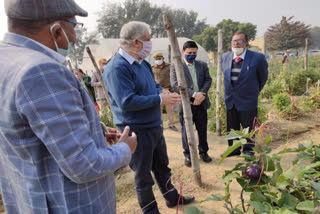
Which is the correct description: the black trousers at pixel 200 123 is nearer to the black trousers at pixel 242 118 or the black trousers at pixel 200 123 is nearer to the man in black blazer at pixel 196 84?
the man in black blazer at pixel 196 84

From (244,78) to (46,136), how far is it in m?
3.06

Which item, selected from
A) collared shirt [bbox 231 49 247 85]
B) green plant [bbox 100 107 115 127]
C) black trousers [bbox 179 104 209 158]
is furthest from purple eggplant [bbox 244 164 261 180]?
green plant [bbox 100 107 115 127]

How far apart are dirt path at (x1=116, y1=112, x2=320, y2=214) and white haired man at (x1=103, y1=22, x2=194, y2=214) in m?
0.67

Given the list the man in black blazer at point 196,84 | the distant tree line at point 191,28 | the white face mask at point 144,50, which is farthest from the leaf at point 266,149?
the distant tree line at point 191,28

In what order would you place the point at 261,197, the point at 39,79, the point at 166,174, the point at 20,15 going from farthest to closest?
1. the point at 166,174
2. the point at 261,197
3. the point at 20,15
4. the point at 39,79

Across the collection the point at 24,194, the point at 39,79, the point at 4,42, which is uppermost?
the point at 4,42

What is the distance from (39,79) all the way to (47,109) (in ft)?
0.36

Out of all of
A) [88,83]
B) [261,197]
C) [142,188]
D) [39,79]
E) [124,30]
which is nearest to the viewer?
[39,79]

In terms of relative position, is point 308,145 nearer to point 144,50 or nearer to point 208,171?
point 144,50

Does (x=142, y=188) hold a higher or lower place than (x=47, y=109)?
lower

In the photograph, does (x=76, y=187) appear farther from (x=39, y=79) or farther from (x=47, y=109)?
(x=39, y=79)

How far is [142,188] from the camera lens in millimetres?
2109

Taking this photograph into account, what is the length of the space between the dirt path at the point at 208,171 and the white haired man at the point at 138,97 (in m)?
0.67

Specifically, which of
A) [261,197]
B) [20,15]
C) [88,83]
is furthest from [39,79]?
[88,83]
